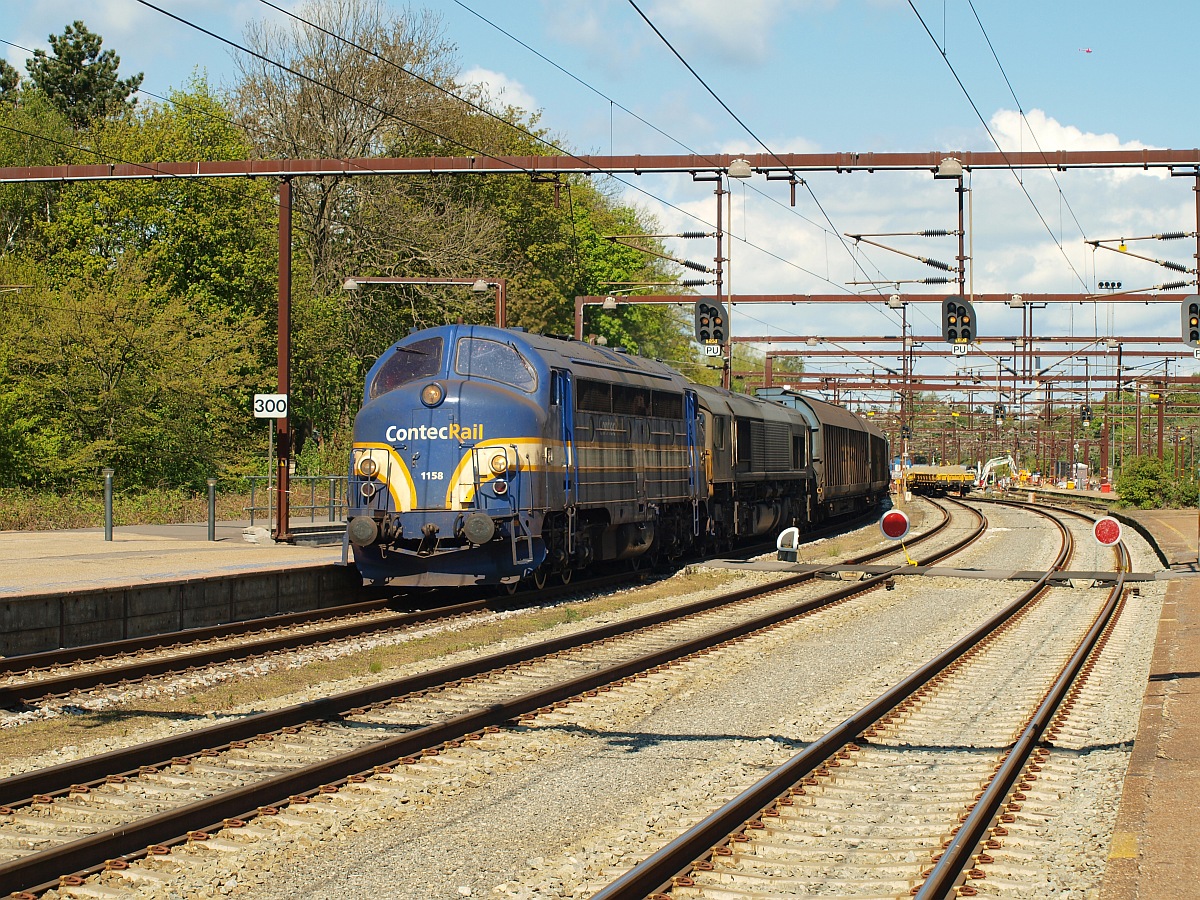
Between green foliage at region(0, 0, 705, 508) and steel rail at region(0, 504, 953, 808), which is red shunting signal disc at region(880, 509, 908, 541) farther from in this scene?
green foliage at region(0, 0, 705, 508)

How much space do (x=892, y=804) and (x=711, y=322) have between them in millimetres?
21862

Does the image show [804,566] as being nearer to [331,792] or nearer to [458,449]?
[458,449]

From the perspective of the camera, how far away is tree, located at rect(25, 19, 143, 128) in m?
67.1

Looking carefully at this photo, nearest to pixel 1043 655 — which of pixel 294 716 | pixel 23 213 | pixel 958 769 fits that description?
pixel 958 769

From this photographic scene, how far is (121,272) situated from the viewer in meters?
39.8

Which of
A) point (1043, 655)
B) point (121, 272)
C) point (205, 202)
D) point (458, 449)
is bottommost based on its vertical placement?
point (1043, 655)

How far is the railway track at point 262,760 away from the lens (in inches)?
287

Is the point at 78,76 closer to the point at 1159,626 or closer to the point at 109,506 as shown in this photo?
the point at 109,506

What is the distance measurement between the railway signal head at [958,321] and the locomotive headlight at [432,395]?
14.7 meters

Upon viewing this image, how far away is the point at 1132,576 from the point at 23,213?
156ft

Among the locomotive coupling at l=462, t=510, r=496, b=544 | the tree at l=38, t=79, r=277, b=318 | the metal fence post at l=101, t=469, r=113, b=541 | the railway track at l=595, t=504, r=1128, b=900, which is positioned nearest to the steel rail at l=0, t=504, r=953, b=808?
the locomotive coupling at l=462, t=510, r=496, b=544

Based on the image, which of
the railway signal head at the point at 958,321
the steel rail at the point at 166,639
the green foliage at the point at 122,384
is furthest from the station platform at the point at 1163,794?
the green foliage at the point at 122,384

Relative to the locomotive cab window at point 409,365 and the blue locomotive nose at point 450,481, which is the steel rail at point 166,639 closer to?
the blue locomotive nose at point 450,481

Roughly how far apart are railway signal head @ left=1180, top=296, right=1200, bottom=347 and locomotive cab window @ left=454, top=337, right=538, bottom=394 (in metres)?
14.7
